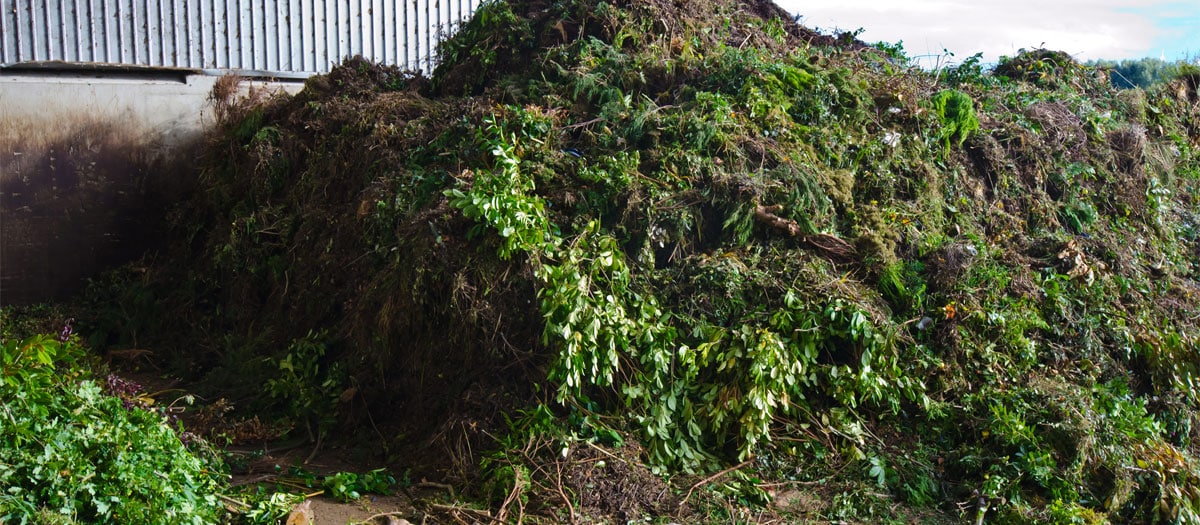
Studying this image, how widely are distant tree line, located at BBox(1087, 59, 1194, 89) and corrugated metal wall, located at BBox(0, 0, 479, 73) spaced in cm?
783

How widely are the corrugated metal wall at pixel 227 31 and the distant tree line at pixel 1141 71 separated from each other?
25.7ft

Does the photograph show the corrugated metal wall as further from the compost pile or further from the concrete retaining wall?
the compost pile

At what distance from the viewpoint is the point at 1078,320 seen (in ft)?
19.7

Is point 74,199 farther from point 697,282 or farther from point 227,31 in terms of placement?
point 697,282

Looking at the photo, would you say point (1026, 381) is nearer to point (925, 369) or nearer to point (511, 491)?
point (925, 369)

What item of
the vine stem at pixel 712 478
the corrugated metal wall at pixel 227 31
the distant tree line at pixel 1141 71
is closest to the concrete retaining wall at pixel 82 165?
the corrugated metal wall at pixel 227 31

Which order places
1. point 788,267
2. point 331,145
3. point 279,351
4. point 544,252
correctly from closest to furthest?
1. point 544,252
2. point 788,267
3. point 279,351
4. point 331,145

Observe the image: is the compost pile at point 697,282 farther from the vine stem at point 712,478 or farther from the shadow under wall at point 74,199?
the shadow under wall at point 74,199

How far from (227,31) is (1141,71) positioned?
11639 millimetres

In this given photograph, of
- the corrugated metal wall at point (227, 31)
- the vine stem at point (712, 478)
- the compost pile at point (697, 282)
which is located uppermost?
the corrugated metal wall at point (227, 31)

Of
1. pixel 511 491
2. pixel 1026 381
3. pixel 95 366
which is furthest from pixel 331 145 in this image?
pixel 1026 381

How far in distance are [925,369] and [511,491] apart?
2.69 m

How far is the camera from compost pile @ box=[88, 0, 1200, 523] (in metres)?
4.93

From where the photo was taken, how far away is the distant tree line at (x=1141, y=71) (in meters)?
10.4
